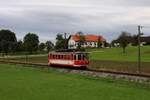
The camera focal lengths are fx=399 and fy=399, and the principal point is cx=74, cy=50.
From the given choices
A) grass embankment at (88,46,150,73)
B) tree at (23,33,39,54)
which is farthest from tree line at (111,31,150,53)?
tree at (23,33,39,54)

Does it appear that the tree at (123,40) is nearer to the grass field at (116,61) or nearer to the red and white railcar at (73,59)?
the grass field at (116,61)

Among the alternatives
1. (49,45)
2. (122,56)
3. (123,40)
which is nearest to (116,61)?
(122,56)

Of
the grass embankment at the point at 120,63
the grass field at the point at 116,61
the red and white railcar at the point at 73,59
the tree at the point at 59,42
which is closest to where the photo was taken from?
the red and white railcar at the point at 73,59

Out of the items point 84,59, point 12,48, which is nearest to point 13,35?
point 12,48

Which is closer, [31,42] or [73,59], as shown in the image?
[73,59]

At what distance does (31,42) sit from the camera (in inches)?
5246

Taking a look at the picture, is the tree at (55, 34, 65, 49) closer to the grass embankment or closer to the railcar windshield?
the grass embankment

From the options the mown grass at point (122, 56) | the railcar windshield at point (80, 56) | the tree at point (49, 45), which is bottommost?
the mown grass at point (122, 56)

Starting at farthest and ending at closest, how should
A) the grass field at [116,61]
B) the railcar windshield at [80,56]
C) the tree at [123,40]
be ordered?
the tree at [123,40]
the grass field at [116,61]
the railcar windshield at [80,56]

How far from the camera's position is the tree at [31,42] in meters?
131

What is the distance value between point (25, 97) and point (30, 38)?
11980 centimetres

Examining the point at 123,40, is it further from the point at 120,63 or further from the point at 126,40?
the point at 120,63

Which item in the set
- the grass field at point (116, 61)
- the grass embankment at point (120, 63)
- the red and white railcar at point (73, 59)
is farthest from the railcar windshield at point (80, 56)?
the grass embankment at point (120, 63)

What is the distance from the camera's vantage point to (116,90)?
88.0ft
